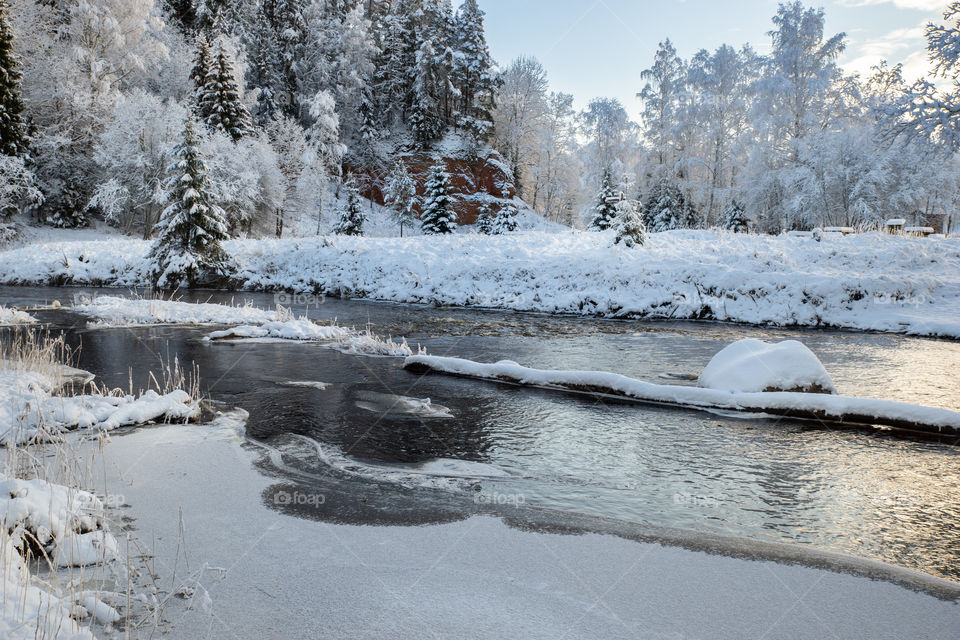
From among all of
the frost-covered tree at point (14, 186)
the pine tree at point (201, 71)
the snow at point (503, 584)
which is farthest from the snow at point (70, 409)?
the pine tree at point (201, 71)

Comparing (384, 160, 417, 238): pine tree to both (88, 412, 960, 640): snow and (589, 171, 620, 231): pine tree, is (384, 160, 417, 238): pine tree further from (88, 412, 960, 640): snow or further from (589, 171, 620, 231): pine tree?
(88, 412, 960, 640): snow

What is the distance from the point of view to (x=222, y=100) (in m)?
40.4

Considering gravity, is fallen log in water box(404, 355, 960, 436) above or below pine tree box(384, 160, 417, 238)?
below

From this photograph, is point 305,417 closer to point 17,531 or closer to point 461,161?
point 17,531

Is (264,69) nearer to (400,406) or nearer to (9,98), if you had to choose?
(9,98)

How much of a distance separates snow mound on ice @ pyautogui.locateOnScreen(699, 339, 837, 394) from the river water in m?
0.85

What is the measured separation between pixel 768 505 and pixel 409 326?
1292 cm

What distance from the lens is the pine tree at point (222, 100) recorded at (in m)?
39.9

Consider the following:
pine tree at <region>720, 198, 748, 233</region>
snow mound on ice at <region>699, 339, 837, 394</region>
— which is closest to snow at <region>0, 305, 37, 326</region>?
snow mound on ice at <region>699, 339, 837, 394</region>

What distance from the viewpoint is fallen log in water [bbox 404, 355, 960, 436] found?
7.23m

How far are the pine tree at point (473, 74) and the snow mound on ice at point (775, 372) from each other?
52550 mm

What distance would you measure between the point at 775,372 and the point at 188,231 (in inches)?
1001

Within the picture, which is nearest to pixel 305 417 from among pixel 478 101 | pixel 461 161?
pixel 461 161

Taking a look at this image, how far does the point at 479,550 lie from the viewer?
3.87 meters
